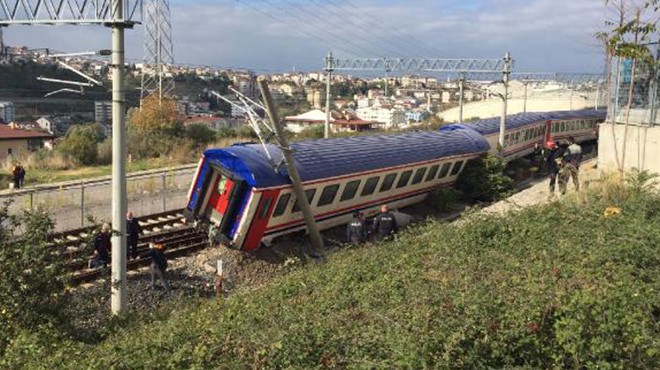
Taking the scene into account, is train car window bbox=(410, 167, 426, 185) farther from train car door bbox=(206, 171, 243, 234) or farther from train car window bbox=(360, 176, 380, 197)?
train car door bbox=(206, 171, 243, 234)

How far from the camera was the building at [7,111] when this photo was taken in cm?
6500

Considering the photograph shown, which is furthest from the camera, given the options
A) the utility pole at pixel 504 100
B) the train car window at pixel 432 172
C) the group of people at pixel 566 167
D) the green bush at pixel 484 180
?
the utility pole at pixel 504 100

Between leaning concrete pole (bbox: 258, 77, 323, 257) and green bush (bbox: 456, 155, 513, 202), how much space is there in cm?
936

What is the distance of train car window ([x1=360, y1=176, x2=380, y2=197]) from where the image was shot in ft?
60.3

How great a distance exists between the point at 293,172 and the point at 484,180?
11.1 metres

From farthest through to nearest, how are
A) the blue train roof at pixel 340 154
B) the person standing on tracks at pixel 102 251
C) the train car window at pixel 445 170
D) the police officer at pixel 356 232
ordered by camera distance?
the train car window at pixel 445 170, the police officer at pixel 356 232, the blue train roof at pixel 340 154, the person standing on tracks at pixel 102 251

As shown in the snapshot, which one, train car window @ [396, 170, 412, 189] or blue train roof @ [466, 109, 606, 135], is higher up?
blue train roof @ [466, 109, 606, 135]

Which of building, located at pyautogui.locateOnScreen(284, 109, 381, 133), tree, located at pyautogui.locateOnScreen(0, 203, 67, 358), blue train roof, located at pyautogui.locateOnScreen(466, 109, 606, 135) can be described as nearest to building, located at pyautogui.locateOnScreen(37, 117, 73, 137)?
building, located at pyautogui.locateOnScreen(284, 109, 381, 133)

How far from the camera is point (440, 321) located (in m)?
5.96

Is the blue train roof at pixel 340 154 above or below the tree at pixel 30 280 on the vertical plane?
above

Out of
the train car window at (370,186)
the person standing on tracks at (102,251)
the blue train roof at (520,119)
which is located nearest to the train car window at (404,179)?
the train car window at (370,186)

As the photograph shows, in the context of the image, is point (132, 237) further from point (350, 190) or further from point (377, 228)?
point (350, 190)

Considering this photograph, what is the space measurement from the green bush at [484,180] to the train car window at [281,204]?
10344mm

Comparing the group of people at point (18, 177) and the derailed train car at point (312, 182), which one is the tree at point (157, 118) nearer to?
the group of people at point (18, 177)
